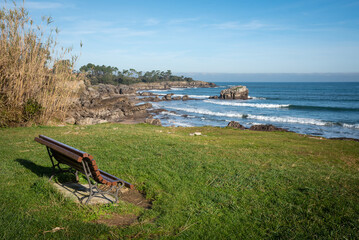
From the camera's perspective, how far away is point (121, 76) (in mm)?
107250

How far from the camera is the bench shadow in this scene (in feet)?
18.3

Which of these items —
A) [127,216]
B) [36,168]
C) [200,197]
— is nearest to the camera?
[127,216]

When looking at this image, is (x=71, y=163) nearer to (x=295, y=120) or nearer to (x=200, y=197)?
(x=200, y=197)

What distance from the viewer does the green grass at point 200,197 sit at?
3537mm

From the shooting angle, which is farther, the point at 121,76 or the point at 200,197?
the point at 121,76

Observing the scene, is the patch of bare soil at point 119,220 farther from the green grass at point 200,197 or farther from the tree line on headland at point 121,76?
the tree line on headland at point 121,76

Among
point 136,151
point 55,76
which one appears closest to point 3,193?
point 136,151

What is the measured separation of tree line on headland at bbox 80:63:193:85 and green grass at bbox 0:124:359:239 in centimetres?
7111

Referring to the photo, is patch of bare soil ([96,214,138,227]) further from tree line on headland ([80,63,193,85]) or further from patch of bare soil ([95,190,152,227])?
tree line on headland ([80,63,193,85])

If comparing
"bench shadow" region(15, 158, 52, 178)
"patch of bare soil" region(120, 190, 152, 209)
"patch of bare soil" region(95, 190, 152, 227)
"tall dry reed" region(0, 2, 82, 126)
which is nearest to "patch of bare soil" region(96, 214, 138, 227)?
"patch of bare soil" region(95, 190, 152, 227)

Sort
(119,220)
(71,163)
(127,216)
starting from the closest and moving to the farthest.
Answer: (119,220), (127,216), (71,163)

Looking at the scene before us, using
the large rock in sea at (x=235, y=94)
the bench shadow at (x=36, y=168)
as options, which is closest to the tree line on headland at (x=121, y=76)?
the large rock in sea at (x=235, y=94)

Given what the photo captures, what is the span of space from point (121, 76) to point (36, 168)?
105556 millimetres

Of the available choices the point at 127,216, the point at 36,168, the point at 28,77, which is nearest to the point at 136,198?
the point at 127,216
